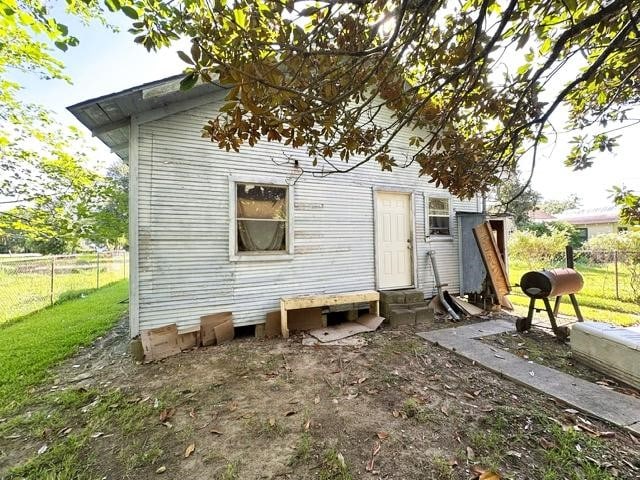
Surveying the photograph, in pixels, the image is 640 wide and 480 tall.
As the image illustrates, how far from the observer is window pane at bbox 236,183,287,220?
4.87 metres

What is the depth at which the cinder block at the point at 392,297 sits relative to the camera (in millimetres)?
5570

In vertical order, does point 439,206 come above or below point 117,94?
below

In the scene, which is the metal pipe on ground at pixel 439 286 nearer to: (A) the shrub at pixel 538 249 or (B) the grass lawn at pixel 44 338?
(B) the grass lawn at pixel 44 338

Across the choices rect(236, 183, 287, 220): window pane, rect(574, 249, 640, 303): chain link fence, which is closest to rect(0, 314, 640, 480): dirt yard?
rect(236, 183, 287, 220): window pane

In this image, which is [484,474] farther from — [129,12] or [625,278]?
[625,278]

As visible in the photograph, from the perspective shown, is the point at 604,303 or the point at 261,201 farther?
the point at 604,303

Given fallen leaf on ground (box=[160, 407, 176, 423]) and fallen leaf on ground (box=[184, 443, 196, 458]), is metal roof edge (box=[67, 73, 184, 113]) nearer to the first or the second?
fallen leaf on ground (box=[160, 407, 176, 423])

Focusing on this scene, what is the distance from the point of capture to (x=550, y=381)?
3125mm

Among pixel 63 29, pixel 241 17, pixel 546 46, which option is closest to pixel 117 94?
pixel 63 29

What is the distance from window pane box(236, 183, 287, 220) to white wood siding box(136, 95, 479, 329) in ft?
0.71

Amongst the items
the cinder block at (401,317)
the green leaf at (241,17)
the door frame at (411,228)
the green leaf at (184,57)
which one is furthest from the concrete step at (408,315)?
the green leaf at (184,57)

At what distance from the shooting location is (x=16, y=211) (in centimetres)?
577

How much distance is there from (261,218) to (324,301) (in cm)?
183

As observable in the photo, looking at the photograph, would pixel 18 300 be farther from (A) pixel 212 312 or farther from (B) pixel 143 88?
(B) pixel 143 88
